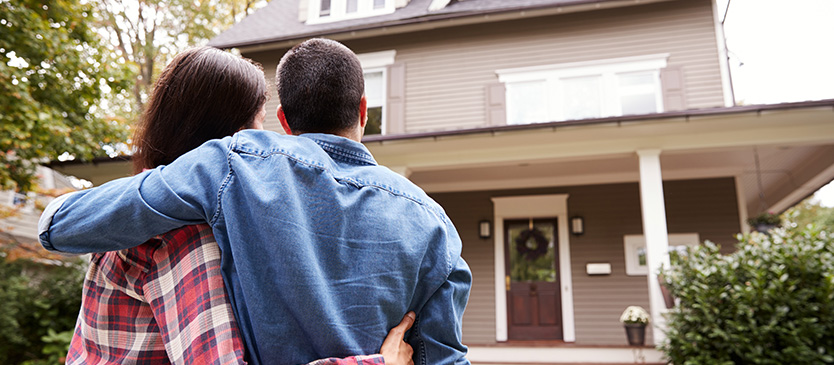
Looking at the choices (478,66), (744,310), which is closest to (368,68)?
(478,66)

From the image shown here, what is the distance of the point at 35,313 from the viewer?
737 cm

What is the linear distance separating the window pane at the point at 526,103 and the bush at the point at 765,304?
357 centimetres

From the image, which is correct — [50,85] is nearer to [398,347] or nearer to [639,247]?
[398,347]

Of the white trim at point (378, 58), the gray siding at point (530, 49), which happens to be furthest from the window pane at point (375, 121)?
the white trim at point (378, 58)

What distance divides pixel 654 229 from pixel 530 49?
3.52 meters

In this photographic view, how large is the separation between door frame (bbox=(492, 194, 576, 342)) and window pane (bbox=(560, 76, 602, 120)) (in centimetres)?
132

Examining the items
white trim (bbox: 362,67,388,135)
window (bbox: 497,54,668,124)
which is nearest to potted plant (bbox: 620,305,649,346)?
window (bbox: 497,54,668,124)

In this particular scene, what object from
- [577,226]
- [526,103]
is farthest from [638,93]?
[577,226]

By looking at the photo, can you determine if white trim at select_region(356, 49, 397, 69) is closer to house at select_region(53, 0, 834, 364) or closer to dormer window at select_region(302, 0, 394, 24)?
house at select_region(53, 0, 834, 364)

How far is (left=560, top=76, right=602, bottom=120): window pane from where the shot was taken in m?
8.01

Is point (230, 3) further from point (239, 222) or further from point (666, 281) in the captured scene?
point (239, 222)

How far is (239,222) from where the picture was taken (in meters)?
0.87

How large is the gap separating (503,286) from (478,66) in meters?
3.40

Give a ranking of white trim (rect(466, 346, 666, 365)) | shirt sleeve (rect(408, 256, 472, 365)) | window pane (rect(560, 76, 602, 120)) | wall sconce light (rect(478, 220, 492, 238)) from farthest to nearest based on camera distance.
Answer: wall sconce light (rect(478, 220, 492, 238)) → window pane (rect(560, 76, 602, 120)) → white trim (rect(466, 346, 666, 365)) → shirt sleeve (rect(408, 256, 472, 365))
